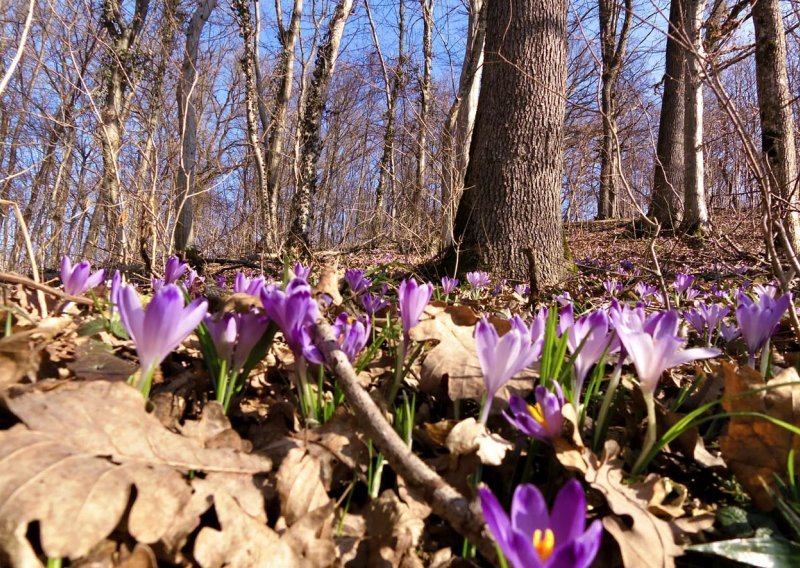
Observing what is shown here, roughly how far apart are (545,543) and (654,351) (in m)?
0.48

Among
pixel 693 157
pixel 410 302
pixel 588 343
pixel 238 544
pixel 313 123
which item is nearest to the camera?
pixel 238 544

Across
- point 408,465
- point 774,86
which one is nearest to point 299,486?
point 408,465

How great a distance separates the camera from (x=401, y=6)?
59.4 ft

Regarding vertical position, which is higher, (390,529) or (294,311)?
(294,311)

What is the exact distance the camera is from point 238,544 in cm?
66

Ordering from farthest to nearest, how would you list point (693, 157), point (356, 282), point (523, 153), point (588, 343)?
point (693, 157)
point (523, 153)
point (356, 282)
point (588, 343)

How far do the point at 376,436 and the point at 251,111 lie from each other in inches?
467

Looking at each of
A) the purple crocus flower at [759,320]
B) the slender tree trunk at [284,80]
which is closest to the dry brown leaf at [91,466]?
the purple crocus flower at [759,320]

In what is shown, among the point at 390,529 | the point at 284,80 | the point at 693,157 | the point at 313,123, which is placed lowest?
the point at 390,529

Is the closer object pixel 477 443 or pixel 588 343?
pixel 477 443

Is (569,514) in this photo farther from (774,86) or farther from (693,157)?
(693,157)

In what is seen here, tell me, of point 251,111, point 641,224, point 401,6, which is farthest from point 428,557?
point 401,6

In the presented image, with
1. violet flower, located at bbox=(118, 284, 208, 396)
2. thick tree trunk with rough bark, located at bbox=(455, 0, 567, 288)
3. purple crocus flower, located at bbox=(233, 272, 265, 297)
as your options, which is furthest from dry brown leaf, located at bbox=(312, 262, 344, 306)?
thick tree trunk with rough bark, located at bbox=(455, 0, 567, 288)

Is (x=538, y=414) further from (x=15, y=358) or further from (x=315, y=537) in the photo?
(x=15, y=358)
